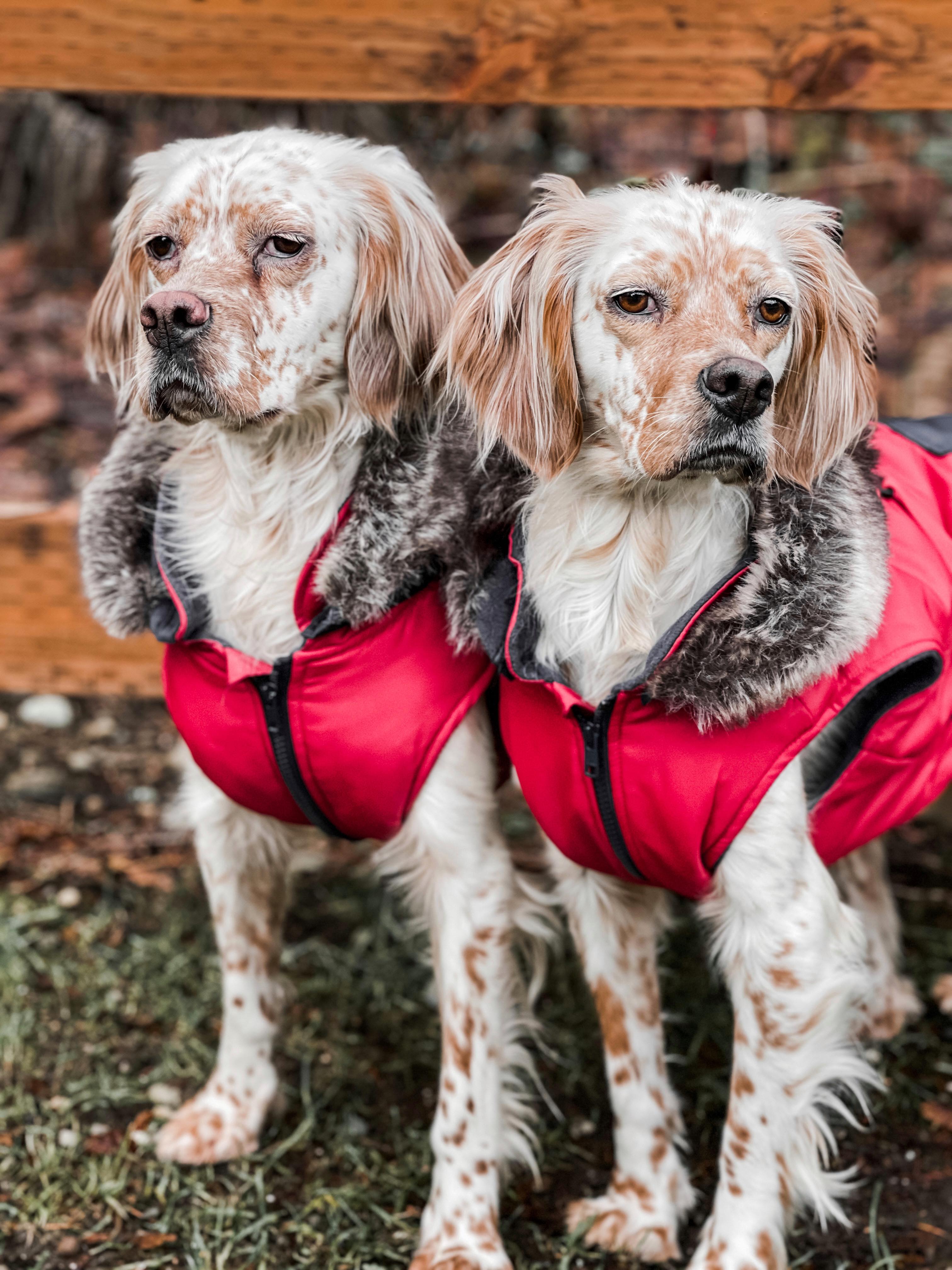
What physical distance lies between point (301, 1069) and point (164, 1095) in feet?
0.95

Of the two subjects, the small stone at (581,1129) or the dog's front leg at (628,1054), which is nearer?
the dog's front leg at (628,1054)

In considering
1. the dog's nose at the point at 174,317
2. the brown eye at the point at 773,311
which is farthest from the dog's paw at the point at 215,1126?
the brown eye at the point at 773,311

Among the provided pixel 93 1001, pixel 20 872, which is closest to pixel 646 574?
pixel 93 1001

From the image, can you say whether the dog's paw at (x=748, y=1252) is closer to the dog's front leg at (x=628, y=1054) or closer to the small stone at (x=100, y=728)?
the dog's front leg at (x=628, y=1054)

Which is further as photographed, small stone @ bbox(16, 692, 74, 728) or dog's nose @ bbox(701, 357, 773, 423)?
small stone @ bbox(16, 692, 74, 728)

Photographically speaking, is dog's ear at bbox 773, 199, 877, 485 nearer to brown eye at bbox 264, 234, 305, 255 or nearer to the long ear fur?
brown eye at bbox 264, 234, 305, 255

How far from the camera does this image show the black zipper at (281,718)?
2121 mm

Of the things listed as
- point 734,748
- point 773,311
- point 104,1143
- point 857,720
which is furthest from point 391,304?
point 104,1143

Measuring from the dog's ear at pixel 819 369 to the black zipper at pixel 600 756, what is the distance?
46 centimetres

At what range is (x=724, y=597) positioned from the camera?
1.93m

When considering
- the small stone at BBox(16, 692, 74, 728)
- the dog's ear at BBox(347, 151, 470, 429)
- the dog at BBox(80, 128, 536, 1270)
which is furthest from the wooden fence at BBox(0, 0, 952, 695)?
the small stone at BBox(16, 692, 74, 728)

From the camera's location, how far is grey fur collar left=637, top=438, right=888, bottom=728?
1884mm

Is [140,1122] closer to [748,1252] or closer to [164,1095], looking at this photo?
[164,1095]

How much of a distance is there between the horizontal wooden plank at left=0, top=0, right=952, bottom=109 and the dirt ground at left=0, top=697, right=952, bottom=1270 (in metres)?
1.84
